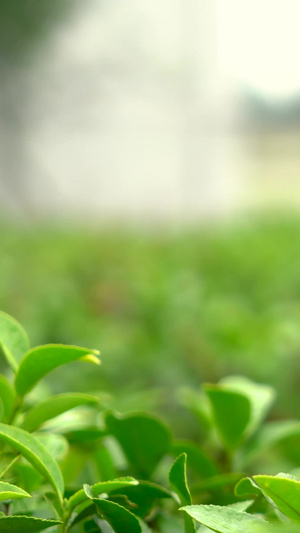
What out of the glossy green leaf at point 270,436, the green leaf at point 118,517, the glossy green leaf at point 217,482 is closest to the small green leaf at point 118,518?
the green leaf at point 118,517

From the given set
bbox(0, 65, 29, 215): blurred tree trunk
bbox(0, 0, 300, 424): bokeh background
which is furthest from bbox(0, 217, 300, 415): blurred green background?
bbox(0, 65, 29, 215): blurred tree trunk

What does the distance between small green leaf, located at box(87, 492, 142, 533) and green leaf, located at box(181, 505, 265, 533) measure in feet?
0.12

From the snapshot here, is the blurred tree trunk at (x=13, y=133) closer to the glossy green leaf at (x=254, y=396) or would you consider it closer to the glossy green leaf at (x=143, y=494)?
the glossy green leaf at (x=254, y=396)

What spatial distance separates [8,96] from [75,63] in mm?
613

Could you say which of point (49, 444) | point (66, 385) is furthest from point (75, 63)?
point (49, 444)

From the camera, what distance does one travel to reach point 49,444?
0.33 m

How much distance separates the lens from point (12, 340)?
325mm

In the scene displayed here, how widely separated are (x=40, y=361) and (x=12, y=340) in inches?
1.1

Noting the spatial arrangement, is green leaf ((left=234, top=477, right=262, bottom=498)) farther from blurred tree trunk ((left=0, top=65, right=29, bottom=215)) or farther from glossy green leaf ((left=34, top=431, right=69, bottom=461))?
blurred tree trunk ((left=0, top=65, right=29, bottom=215))

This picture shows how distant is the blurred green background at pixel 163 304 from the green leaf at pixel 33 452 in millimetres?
235

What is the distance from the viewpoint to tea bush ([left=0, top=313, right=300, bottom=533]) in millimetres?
247

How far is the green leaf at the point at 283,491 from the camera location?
0.73ft

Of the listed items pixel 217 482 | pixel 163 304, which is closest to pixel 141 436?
pixel 217 482

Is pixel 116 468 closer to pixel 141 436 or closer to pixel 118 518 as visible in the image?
pixel 141 436
